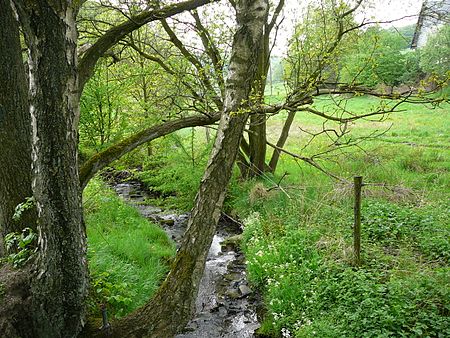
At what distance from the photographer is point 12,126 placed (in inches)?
128

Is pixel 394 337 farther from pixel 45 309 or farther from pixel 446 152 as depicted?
pixel 446 152

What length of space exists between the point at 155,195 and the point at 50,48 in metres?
9.99

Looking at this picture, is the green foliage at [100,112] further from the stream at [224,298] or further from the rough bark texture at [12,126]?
the rough bark texture at [12,126]

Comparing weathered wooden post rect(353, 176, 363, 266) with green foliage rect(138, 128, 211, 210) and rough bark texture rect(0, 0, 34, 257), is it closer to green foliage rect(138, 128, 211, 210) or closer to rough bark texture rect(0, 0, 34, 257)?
rough bark texture rect(0, 0, 34, 257)

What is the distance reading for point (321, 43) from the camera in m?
8.02

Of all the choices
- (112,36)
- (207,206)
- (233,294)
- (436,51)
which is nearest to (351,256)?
(233,294)

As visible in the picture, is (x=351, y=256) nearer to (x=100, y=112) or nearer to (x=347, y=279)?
(x=347, y=279)

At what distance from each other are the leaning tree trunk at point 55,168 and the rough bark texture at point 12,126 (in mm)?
863

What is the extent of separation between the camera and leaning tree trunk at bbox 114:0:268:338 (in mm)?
2908

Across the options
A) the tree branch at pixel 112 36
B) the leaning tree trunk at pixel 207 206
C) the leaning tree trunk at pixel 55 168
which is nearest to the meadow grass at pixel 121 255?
the leaning tree trunk at pixel 55 168

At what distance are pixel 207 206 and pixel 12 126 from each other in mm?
2097

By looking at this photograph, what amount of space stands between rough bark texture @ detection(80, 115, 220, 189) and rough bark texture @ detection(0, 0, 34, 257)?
0.56 m

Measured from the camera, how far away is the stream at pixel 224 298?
505cm

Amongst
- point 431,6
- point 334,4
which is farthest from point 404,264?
point 334,4
